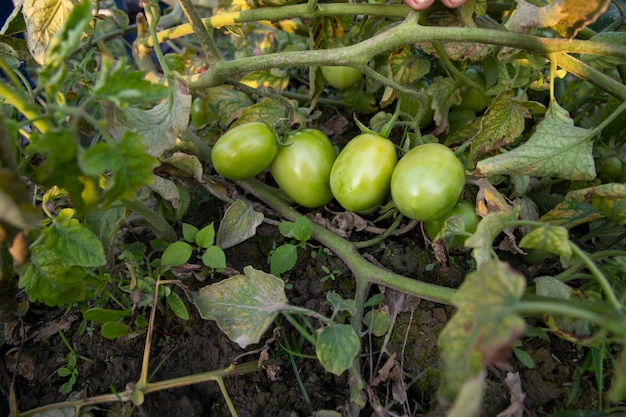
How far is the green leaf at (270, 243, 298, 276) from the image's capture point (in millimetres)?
1082

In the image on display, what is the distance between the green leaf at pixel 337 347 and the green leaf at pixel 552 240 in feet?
1.19

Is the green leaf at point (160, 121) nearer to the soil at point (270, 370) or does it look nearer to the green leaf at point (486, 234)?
the soil at point (270, 370)

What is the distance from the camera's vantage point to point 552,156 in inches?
37.1

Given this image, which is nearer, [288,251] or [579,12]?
[579,12]

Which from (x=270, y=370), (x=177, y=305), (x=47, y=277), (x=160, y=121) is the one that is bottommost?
(x=270, y=370)

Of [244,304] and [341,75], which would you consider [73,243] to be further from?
[341,75]

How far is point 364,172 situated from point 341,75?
1.65 feet

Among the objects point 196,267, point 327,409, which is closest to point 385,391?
point 327,409

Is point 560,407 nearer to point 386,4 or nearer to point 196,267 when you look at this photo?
point 196,267

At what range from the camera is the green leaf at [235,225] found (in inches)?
45.2

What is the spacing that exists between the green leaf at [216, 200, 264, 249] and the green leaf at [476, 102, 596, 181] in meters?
0.56

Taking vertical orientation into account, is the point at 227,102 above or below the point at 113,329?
above

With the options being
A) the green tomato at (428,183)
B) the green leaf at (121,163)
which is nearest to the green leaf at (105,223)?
the green leaf at (121,163)

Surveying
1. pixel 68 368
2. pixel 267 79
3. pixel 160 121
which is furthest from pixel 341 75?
pixel 68 368
